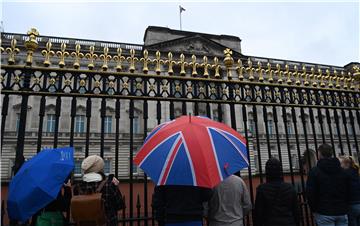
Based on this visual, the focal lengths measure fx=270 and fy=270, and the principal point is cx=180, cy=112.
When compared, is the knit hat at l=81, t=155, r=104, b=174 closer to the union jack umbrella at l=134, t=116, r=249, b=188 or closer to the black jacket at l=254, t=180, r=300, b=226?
the union jack umbrella at l=134, t=116, r=249, b=188

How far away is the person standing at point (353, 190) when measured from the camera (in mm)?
3658

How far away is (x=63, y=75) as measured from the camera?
3.90 metres

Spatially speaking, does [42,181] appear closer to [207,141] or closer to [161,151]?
[161,151]

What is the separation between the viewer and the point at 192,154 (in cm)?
240

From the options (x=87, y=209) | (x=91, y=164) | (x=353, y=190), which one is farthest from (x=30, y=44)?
(x=353, y=190)

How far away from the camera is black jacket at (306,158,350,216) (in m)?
3.51

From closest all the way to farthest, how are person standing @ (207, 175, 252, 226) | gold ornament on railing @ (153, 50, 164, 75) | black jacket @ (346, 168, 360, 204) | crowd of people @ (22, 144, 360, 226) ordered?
crowd of people @ (22, 144, 360, 226), person standing @ (207, 175, 252, 226), black jacket @ (346, 168, 360, 204), gold ornament on railing @ (153, 50, 164, 75)

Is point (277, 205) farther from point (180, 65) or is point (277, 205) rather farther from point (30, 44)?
point (30, 44)

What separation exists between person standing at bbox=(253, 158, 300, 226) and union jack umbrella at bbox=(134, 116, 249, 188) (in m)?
0.83

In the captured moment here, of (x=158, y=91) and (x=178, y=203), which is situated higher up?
(x=158, y=91)

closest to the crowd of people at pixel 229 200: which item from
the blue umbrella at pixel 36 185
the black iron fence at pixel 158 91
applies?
the blue umbrella at pixel 36 185

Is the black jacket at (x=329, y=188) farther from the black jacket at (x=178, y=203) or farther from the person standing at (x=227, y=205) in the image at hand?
the black jacket at (x=178, y=203)

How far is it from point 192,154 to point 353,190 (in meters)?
2.65

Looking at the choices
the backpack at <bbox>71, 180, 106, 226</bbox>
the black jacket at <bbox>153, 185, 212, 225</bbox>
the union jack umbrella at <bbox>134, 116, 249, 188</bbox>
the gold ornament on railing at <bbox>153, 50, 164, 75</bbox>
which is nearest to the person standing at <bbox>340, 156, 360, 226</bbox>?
the union jack umbrella at <bbox>134, 116, 249, 188</bbox>
